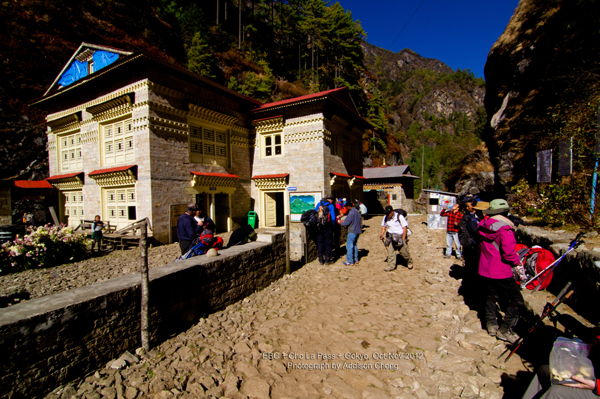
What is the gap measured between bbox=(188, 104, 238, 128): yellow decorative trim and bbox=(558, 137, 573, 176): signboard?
14.0 metres

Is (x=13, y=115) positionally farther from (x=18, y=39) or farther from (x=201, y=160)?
(x=201, y=160)

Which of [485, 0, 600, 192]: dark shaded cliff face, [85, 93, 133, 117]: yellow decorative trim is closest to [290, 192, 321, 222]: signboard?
[85, 93, 133, 117]: yellow decorative trim

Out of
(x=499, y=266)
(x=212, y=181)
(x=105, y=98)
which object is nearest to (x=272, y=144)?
(x=212, y=181)

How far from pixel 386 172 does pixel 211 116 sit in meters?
20.5

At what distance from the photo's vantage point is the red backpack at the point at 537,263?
16.5ft

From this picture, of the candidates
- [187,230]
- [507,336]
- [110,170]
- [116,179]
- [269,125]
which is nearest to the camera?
[507,336]

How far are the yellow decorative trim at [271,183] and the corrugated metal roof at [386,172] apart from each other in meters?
15.8

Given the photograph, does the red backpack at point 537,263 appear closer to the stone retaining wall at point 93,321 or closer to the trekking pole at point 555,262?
the trekking pole at point 555,262

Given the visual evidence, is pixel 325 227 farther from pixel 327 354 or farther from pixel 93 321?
pixel 93 321

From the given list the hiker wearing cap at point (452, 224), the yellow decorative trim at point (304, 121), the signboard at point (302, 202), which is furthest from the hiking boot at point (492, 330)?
the yellow decorative trim at point (304, 121)

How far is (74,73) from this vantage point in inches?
579

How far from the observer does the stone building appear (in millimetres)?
12078

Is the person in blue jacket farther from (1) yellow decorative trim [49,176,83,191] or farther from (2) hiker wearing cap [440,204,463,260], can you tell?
(1) yellow decorative trim [49,176,83,191]

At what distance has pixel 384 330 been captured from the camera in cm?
462
